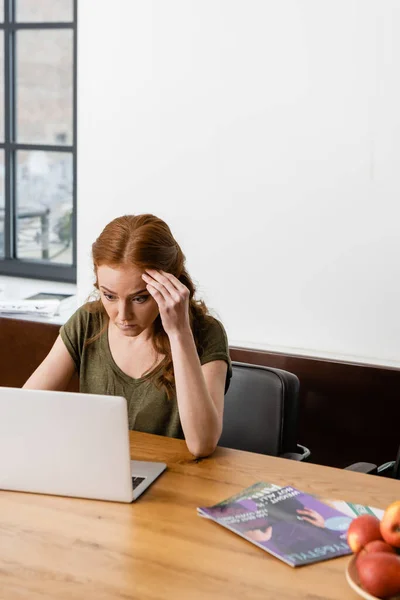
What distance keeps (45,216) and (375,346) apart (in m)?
1.77

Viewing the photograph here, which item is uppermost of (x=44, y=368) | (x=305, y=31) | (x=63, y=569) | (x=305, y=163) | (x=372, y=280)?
(x=305, y=31)

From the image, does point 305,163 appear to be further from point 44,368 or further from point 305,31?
point 44,368

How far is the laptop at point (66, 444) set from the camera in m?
1.65

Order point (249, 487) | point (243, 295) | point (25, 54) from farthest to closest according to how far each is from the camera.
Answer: point (25, 54)
point (243, 295)
point (249, 487)

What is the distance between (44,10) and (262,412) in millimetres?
2287

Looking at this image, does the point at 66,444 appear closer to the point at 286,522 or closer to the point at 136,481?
the point at 136,481

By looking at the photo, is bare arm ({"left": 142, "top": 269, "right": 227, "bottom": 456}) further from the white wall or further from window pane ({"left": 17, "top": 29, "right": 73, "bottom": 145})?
window pane ({"left": 17, "top": 29, "right": 73, "bottom": 145})

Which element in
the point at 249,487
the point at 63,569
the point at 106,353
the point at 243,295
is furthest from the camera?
the point at 243,295

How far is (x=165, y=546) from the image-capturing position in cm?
152

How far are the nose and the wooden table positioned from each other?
38 centimetres

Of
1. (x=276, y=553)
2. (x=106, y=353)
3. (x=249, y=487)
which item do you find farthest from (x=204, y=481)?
(x=106, y=353)

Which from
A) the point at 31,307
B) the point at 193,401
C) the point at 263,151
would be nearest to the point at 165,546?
the point at 193,401

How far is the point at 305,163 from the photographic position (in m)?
2.87

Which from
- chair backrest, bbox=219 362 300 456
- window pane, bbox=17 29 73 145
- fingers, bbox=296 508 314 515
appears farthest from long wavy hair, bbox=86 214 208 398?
window pane, bbox=17 29 73 145
